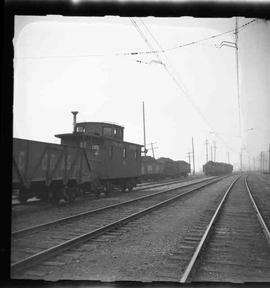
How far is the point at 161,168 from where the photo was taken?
4497cm

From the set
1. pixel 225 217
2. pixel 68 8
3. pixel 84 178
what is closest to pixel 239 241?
pixel 225 217

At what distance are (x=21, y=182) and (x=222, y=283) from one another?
8156mm

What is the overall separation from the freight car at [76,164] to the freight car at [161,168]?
15529 millimetres

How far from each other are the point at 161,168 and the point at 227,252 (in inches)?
1490

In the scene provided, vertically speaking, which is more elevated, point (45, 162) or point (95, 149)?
point (95, 149)

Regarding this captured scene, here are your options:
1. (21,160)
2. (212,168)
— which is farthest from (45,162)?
(212,168)

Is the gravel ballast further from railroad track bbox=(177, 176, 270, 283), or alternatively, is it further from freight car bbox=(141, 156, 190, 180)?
freight car bbox=(141, 156, 190, 180)

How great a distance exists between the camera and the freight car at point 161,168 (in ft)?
132

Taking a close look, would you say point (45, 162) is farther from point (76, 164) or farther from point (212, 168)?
point (212, 168)

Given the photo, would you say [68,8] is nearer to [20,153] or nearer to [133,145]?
[20,153]

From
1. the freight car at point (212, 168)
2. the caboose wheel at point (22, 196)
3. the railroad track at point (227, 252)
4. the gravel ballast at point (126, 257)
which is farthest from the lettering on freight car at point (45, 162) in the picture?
the freight car at point (212, 168)

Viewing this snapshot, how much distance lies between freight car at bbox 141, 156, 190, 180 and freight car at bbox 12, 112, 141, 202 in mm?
15529

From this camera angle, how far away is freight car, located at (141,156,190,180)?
4022 cm

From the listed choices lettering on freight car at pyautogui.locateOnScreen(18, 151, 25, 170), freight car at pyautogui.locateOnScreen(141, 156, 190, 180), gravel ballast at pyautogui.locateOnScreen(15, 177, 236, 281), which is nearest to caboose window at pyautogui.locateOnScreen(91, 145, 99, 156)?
lettering on freight car at pyautogui.locateOnScreen(18, 151, 25, 170)
